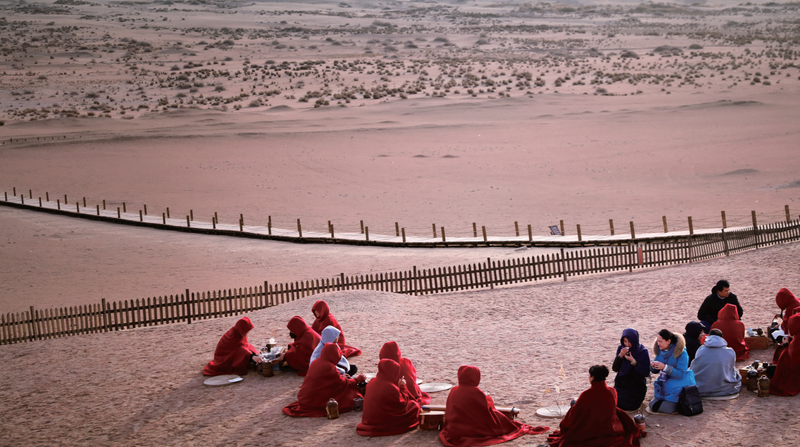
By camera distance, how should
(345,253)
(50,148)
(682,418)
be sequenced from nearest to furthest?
(682,418)
(345,253)
(50,148)

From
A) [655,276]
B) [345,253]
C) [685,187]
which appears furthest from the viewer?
[685,187]

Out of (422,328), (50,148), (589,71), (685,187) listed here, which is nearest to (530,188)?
(685,187)

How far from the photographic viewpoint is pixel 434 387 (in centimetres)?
1185

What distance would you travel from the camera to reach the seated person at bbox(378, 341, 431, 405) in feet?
35.1

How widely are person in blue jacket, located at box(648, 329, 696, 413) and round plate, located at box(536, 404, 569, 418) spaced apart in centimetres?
121

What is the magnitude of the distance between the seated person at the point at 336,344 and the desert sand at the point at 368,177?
912 millimetres

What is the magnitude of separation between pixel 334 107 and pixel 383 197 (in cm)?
3059

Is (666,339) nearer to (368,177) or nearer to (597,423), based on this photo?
(597,423)

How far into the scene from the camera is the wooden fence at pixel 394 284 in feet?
58.6

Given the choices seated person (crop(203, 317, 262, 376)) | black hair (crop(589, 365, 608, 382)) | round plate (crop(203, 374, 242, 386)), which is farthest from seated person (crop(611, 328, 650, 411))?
round plate (crop(203, 374, 242, 386))

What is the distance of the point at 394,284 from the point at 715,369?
11.4 meters

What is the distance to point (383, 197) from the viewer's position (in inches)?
1578

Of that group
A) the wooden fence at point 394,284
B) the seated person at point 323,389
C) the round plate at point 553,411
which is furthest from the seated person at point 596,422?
the wooden fence at point 394,284

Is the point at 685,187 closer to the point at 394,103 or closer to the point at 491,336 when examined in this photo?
the point at 491,336
